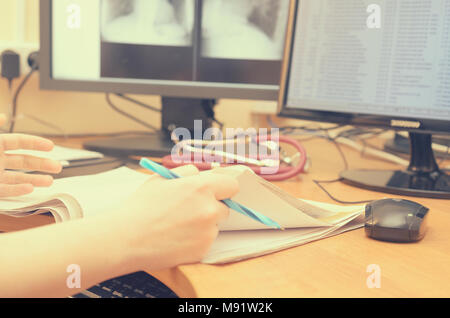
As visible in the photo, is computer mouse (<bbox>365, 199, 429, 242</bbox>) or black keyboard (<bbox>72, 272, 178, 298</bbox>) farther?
black keyboard (<bbox>72, 272, 178, 298</bbox>)

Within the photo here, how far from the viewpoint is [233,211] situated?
55 centimetres

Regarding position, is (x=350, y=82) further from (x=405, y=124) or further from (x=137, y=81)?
(x=137, y=81)

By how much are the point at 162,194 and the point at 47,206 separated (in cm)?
17

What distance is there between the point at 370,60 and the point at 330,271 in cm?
50

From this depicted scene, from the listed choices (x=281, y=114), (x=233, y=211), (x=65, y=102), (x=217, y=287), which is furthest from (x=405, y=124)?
(x=65, y=102)

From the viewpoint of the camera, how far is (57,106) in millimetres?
1343

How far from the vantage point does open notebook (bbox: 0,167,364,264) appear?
1.72ft

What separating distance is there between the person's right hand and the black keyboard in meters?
0.22

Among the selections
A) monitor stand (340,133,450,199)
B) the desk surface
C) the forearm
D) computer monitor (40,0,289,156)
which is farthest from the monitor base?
the forearm

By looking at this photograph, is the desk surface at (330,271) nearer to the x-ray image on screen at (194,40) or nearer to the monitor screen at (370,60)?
the monitor screen at (370,60)

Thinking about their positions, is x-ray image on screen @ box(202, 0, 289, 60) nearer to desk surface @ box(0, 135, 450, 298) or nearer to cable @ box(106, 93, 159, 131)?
cable @ box(106, 93, 159, 131)
